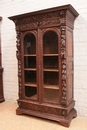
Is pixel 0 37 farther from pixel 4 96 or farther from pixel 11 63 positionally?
pixel 4 96

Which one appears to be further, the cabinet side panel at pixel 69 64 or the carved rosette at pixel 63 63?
the cabinet side panel at pixel 69 64

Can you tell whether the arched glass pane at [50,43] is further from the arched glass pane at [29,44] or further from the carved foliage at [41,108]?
the carved foliage at [41,108]

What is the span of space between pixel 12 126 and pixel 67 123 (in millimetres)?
833

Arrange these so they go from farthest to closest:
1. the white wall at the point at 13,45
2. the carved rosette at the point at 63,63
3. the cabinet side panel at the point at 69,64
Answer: the white wall at the point at 13,45, the cabinet side panel at the point at 69,64, the carved rosette at the point at 63,63

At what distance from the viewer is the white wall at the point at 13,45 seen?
221cm

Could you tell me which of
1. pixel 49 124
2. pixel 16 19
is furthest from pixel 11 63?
pixel 49 124

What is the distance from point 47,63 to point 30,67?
328 millimetres

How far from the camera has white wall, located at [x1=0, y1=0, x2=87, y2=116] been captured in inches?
87.0

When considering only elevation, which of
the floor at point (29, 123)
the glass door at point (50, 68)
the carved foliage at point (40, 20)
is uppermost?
the carved foliage at point (40, 20)

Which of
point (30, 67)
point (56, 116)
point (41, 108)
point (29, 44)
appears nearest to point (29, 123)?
point (41, 108)

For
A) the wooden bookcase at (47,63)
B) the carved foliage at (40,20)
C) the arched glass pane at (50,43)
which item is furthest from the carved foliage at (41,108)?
the carved foliage at (40,20)

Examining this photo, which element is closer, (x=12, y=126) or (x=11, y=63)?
(x=12, y=126)

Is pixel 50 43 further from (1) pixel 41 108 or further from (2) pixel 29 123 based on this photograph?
(2) pixel 29 123

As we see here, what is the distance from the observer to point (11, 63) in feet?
9.78
